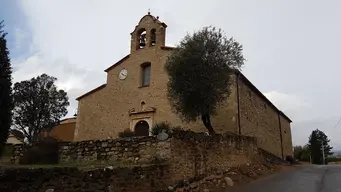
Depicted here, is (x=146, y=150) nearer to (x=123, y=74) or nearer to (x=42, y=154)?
(x=42, y=154)

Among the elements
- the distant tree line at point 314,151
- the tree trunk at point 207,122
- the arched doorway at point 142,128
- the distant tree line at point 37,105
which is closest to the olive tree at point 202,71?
the tree trunk at point 207,122

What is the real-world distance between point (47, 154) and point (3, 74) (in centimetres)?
466

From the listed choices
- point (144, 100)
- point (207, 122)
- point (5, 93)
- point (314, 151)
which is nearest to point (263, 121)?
point (144, 100)

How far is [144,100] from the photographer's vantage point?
67.8 ft

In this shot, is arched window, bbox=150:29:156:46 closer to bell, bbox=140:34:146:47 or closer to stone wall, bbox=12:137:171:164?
bell, bbox=140:34:146:47

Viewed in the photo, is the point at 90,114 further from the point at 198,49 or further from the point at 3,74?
the point at 3,74

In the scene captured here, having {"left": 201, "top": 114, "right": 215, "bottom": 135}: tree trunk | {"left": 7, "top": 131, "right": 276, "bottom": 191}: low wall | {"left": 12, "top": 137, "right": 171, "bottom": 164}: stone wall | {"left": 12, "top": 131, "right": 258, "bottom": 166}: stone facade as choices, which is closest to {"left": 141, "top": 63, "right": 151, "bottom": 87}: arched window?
{"left": 201, "top": 114, "right": 215, "bottom": 135}: tree trunk

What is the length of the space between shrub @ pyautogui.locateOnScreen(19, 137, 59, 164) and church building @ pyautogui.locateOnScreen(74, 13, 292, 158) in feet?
26.8

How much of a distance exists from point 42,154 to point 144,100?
9705 millimetres

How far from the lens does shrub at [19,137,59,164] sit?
11.7m

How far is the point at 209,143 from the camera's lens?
12.2m

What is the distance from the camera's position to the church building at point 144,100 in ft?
63.1

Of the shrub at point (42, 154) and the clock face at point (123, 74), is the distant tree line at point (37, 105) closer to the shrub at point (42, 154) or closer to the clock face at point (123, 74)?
the clock face at point (123, 74)

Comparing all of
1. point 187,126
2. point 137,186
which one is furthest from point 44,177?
point 187,126
